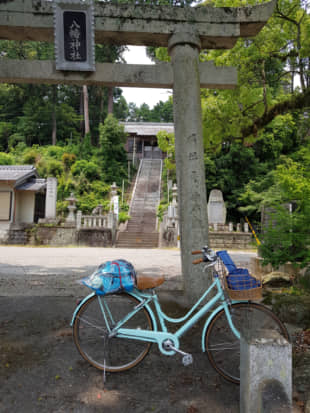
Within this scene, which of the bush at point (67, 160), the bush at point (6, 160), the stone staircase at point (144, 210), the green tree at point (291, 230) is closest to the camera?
the green tree at point (291, 230)

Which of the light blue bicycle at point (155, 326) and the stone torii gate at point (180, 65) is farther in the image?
the stone torii gate at point (180, 65)

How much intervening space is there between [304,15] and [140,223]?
14888 mm

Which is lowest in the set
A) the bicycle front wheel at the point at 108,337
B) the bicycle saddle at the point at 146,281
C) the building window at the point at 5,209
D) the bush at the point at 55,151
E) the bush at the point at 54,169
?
the bicycle front wheel at the point at 108,337

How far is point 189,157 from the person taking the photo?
14.6 feet

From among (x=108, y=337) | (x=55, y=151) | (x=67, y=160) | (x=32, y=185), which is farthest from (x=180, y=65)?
(x=55, y=151)

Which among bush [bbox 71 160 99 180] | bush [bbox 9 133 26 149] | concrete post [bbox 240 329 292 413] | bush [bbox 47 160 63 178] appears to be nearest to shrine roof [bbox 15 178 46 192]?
bush [bbox 47 160 63 178]

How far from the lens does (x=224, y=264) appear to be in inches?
99.8

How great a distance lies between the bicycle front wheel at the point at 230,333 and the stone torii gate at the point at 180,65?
157 cm

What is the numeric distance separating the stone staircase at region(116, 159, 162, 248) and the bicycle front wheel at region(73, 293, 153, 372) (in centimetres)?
1380

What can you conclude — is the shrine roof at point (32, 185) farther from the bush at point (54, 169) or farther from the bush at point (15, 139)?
the bush at point (15, 139)

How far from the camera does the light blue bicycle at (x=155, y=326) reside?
2527mm

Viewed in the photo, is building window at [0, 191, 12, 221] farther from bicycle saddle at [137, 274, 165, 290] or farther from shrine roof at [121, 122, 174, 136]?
bicycle saddle at [137, 274, 165, 290]

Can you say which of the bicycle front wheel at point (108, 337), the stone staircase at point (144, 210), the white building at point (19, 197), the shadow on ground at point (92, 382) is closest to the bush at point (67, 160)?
the white building at point (19, 197)

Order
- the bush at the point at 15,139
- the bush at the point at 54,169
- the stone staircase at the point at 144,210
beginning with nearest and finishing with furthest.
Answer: the stone staircase at the point at 144,210, the bush at the point at 54,169, the bush at the point at 15,139
